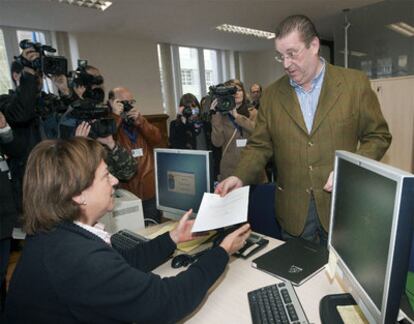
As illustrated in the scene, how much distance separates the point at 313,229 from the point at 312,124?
491mm

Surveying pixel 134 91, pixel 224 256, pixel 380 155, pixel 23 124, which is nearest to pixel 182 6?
pixel 134 91

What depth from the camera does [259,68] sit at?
7926 millimetres

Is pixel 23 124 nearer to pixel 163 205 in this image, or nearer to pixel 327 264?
pixel 163 205

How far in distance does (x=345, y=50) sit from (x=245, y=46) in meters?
2.47

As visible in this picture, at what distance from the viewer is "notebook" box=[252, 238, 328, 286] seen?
111cm

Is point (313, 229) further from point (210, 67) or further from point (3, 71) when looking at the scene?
point (210, 67)

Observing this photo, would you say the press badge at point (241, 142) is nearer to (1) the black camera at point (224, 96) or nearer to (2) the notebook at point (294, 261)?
(1) the black camera at point (224, 96)

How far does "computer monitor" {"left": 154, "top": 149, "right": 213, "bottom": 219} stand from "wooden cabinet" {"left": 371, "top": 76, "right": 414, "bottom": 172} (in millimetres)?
3365

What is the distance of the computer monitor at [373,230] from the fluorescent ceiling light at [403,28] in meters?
4.58

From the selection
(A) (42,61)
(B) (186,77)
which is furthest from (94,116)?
(B) (186,77)

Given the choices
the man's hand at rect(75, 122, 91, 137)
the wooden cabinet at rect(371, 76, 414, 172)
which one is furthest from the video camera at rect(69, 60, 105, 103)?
the wooden cabinet at rect(371, 76, 414, 172)

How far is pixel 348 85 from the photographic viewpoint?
1357 millimetres

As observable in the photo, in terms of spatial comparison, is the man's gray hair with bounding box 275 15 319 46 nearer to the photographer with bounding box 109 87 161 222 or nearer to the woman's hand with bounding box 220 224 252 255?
the woman's hand with bounding box 220 224 252 255

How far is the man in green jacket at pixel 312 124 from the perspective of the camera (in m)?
1.34
